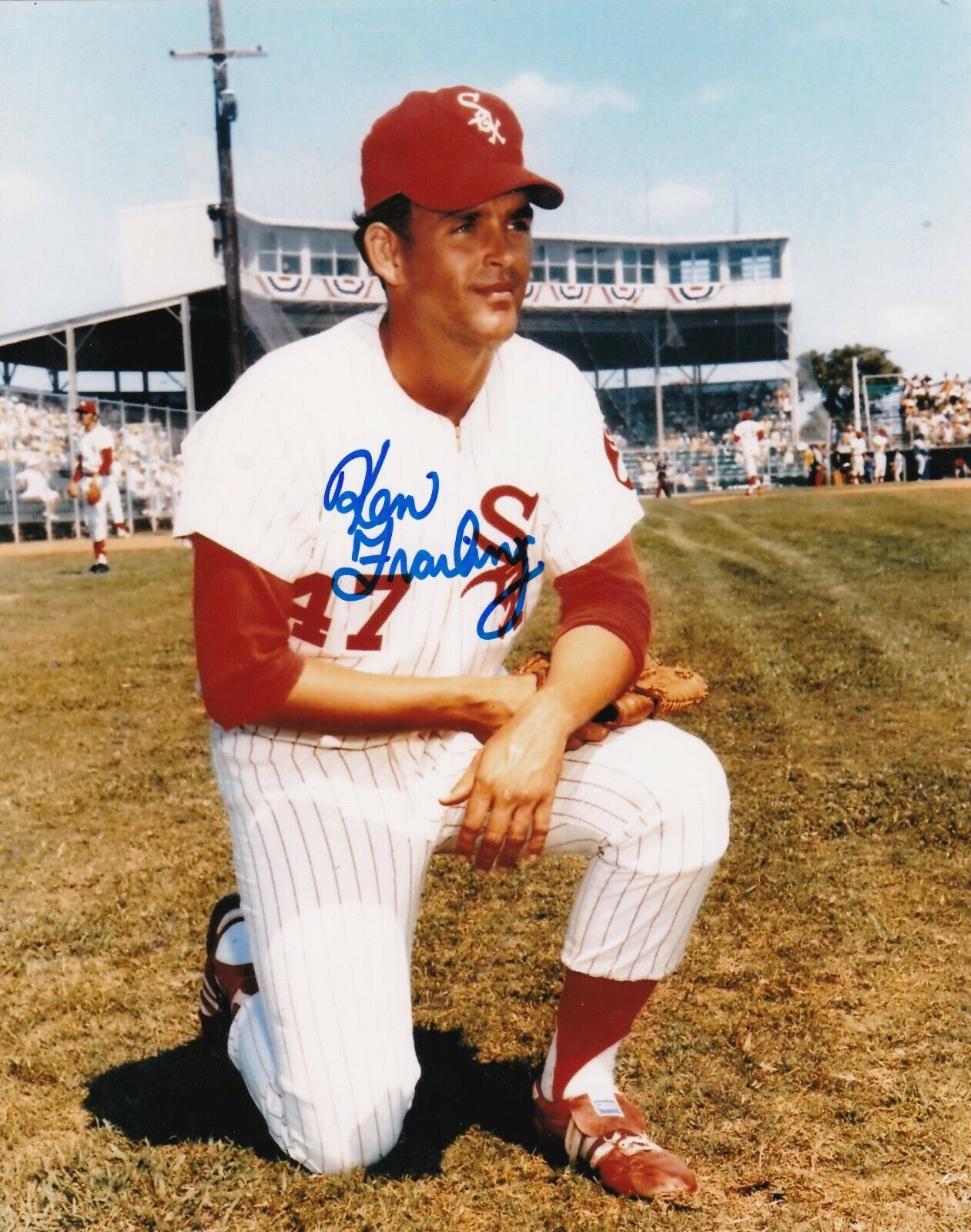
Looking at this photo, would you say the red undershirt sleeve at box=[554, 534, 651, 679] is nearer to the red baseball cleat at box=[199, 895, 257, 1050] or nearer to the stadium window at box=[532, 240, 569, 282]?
the red baseball cleat at box=[199, 895, 257, 1050]

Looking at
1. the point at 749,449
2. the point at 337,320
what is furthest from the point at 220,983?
the point at 337,320

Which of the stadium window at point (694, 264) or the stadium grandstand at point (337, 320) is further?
the stadium window at point (694, 264)

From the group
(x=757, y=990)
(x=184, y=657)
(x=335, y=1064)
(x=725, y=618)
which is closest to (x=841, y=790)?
(x=757, y=990)

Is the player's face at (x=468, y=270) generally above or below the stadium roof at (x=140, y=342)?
below

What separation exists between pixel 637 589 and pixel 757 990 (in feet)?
3.95

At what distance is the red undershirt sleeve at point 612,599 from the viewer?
7.67ft

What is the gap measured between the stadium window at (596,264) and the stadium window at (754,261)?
15.2ft

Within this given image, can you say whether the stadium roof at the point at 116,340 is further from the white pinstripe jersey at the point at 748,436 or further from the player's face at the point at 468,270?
the player's face at the point at 468,270

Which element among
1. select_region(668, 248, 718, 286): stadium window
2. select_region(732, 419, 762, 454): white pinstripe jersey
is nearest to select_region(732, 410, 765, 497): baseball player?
select_region(732, 419, 762, 454): white pinstripe jersey

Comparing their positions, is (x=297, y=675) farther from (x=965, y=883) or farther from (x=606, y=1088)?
(x=965, y=883)

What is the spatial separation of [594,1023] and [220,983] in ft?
2.76

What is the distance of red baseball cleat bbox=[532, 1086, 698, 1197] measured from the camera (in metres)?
2.23

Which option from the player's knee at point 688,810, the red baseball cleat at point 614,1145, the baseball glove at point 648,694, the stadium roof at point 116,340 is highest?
the stadium roof at point 116,340

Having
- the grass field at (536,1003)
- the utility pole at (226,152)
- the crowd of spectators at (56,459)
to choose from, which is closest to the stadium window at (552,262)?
the crowd of spectators at (56,459)
